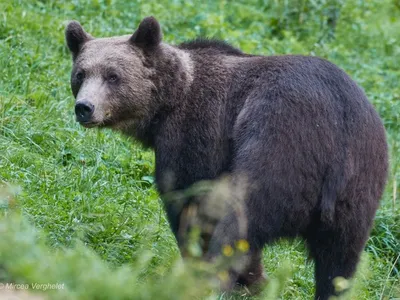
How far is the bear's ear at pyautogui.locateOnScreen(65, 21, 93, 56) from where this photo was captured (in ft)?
23.5

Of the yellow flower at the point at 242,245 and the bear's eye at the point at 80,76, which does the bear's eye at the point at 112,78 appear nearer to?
the bear's eye at the point at 80,76

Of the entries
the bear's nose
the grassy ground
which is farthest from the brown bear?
the grassy ground

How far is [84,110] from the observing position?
665 centimetres

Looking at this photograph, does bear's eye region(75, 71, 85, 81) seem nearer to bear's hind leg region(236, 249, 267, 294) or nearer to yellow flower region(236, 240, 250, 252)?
yellow flower region(236, 240, 250, 252)

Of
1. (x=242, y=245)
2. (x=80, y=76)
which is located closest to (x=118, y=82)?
(x=80, y=76)

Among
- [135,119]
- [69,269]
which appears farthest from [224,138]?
[69,269]

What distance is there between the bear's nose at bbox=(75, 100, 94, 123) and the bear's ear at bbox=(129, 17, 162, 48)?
2.51 ft

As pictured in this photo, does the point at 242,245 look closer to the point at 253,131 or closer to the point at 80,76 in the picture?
the point at 253,131

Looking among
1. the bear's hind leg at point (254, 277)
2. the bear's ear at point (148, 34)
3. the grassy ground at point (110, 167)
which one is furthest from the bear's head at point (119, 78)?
the bear's hind leg at point (254, 277)

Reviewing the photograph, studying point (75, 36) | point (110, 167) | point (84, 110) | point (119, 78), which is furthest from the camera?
point (110, 167)

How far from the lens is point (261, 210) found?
6055 millimetres

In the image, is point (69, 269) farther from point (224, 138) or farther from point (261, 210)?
point (224, 138)

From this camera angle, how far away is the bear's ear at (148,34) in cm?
695

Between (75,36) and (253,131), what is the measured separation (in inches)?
77.0
